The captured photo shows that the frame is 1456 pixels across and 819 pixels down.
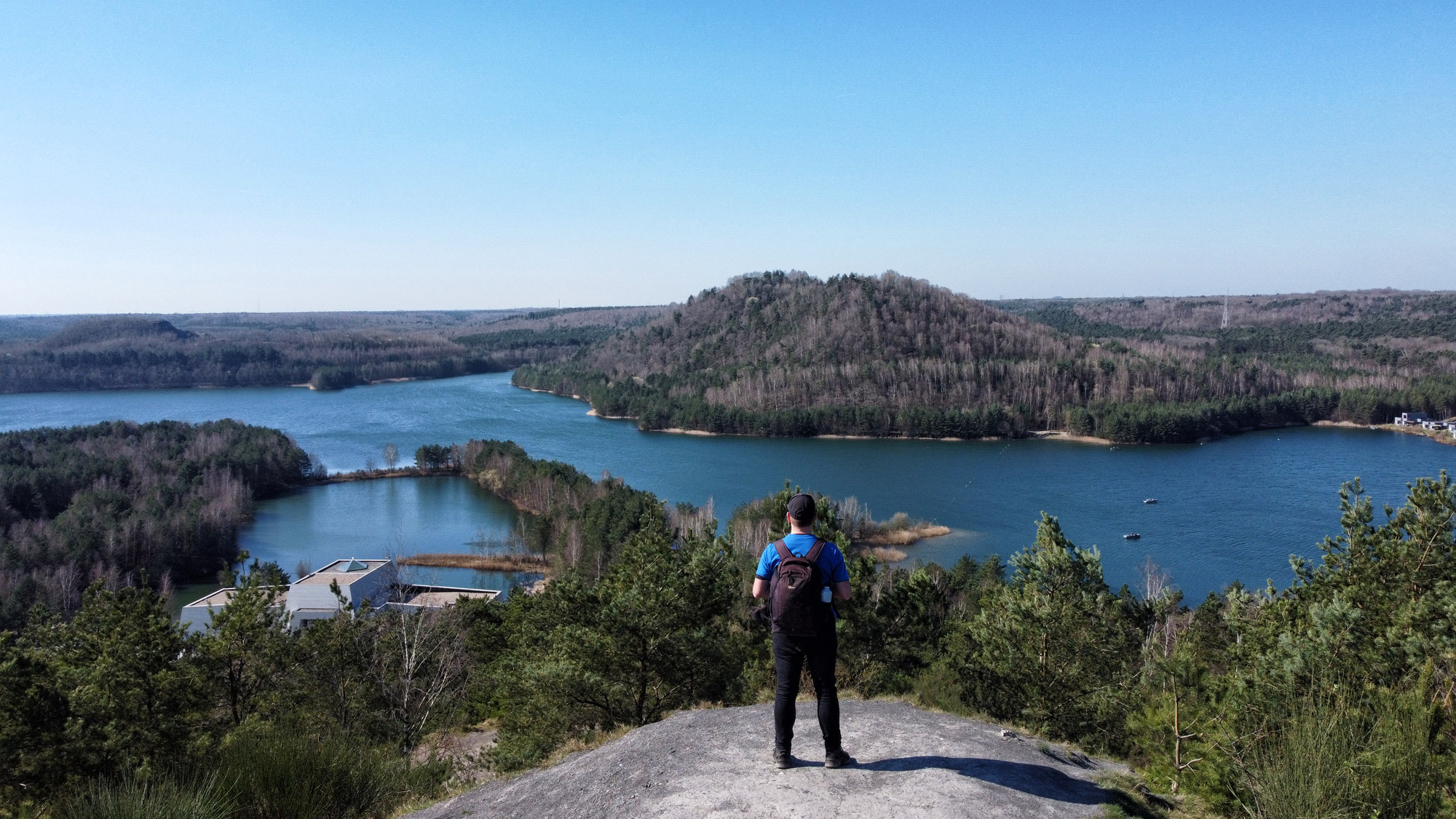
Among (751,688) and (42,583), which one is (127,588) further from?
(42,583)

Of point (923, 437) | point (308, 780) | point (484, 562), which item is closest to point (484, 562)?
point (484, 562)

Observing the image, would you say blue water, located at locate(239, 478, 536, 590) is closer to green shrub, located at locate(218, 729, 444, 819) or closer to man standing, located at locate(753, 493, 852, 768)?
green shrub, located at locate(218, 729, 444, 819)

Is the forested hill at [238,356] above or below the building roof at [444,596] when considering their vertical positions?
above

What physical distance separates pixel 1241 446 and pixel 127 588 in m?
60.5

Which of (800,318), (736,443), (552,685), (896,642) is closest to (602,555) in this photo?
(896,642)

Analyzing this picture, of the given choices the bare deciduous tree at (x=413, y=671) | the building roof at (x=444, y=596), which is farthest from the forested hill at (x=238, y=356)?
the bare deciduous tree at (x=413, y=671)

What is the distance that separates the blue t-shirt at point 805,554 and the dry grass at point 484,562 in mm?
28877

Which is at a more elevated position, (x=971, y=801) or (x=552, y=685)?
(x=971, y=801)

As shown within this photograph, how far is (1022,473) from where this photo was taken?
46.0m

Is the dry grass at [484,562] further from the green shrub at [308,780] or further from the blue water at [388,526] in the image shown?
the green shrub at [308,780]

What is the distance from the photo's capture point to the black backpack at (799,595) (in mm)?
4059

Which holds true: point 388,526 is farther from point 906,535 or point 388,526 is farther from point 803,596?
point 803,596

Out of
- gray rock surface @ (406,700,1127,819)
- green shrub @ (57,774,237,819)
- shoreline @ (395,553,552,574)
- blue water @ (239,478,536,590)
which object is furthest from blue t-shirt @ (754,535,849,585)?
shoreline @ (395,553,552,574)

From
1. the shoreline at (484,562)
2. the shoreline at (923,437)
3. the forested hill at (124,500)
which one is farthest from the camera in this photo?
the shoreline at (923,437)
